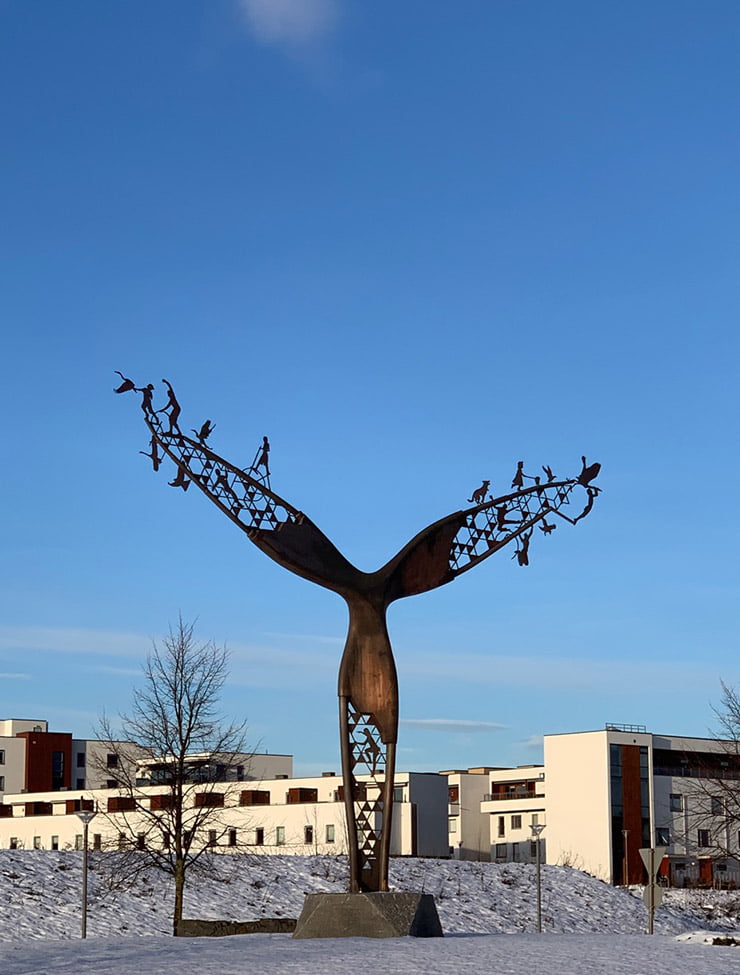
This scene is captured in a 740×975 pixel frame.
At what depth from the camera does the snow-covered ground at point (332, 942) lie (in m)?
18.4

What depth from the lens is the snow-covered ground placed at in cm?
1836

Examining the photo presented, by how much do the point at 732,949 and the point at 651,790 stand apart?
6093 centimetres

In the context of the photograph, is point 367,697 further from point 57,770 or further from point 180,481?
point 57,770

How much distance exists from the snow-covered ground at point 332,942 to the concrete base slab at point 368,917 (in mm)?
494

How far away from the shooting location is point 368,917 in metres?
21.8

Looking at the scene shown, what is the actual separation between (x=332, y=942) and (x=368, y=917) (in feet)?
3.66

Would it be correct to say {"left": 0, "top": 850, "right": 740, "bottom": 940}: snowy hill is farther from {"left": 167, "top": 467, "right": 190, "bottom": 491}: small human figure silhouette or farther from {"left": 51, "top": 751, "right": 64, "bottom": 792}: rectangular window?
{"left": 51, "top": 751, "right": 64, "bottom": 792}: rectangular window

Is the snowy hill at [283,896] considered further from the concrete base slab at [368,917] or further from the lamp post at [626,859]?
the lamp post at [626,859]

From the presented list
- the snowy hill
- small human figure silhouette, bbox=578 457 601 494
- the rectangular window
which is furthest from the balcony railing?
small human figure silhouette, bbox=578 457 601 494

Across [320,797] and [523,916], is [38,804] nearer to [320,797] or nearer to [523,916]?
[320,797]

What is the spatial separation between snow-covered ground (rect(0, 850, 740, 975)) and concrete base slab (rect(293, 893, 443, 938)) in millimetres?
494

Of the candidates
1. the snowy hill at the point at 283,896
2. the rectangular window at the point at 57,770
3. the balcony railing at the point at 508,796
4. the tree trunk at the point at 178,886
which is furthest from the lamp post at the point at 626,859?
the rectangular window at the point at 57,770

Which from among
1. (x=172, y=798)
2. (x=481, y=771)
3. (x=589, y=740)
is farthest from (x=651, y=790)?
(x=172, y=798)

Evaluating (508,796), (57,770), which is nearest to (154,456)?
(508,796)
